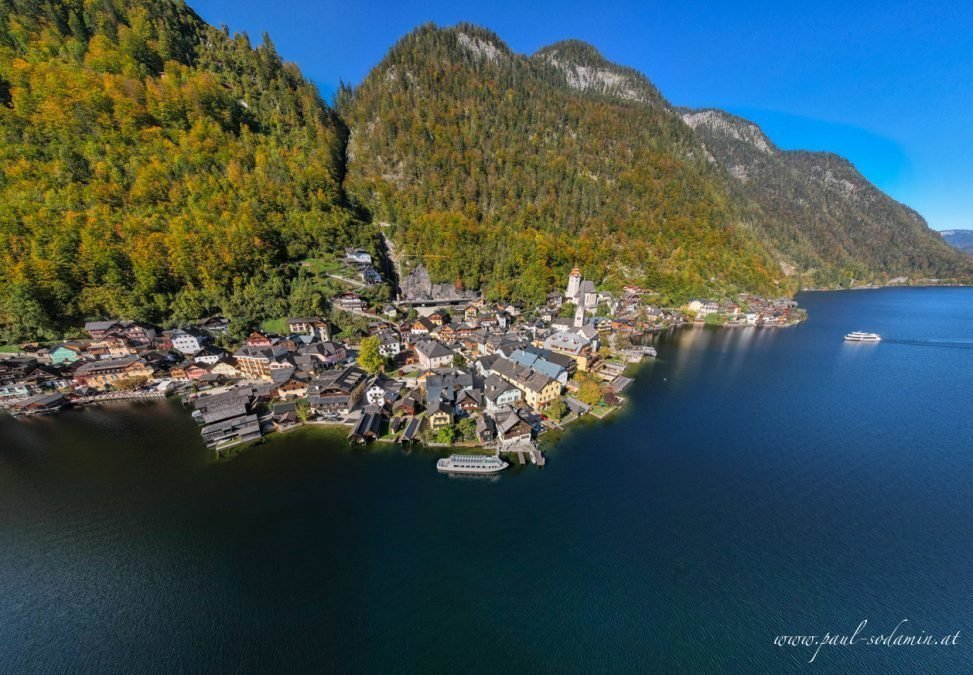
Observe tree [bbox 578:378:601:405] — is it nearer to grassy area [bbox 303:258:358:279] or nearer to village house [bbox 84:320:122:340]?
grassy area [bbox 303:258:358:279]

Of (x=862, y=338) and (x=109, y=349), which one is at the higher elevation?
(x=109, y=349)

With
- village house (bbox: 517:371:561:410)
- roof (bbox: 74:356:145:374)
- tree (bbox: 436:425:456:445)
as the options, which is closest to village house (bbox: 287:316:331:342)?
roof (bbox: 74:356:145:374)

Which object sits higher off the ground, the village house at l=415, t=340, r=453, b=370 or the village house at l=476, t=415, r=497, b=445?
the village house at l=415, t=340, r=453, b=370

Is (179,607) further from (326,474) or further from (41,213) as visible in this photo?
(41,213)

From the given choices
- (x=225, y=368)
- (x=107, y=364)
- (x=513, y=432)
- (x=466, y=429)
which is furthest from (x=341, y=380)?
(x=107, y=364)

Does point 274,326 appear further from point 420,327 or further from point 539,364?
point 539,364

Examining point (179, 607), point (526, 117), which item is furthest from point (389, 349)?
point (526, 117)

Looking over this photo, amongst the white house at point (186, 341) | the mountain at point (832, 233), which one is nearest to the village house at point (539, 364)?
the white house at point (186, 341)
